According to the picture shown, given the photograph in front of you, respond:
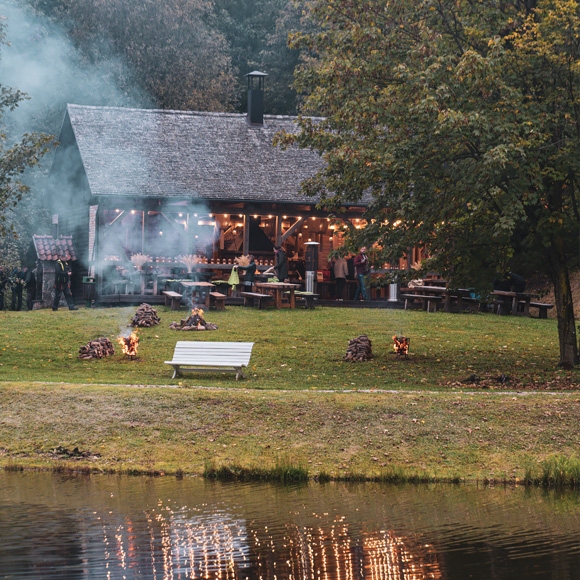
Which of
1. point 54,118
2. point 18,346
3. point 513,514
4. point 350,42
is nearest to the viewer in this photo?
point 513,514

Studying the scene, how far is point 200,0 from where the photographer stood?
48.5m

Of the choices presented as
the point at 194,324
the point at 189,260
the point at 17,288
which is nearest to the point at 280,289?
the point at 189,260

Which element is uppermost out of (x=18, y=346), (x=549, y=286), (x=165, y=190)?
(x=165, y=190)

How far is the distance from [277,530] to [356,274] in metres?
25.5

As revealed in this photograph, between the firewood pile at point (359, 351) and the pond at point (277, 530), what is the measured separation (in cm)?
871

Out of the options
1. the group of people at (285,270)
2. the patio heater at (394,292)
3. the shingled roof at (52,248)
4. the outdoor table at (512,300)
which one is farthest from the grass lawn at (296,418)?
the patio heater at (394,292)

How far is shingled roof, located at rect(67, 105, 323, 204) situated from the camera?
35438 mm

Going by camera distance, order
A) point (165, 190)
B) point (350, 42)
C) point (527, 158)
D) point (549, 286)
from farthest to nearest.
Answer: point (549, 286) → point (165, 190) → point (350, 42) → point (527, 158)

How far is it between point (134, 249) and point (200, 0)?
16.9 meters

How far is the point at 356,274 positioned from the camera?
3541 centimetres

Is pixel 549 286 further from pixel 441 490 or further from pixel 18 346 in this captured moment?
pixel 441 490

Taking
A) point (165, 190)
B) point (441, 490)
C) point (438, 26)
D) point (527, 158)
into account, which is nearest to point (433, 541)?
point (441, 490)

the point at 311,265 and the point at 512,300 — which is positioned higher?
the point at 311,265

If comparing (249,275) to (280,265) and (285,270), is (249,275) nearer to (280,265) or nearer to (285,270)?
(280,265)
